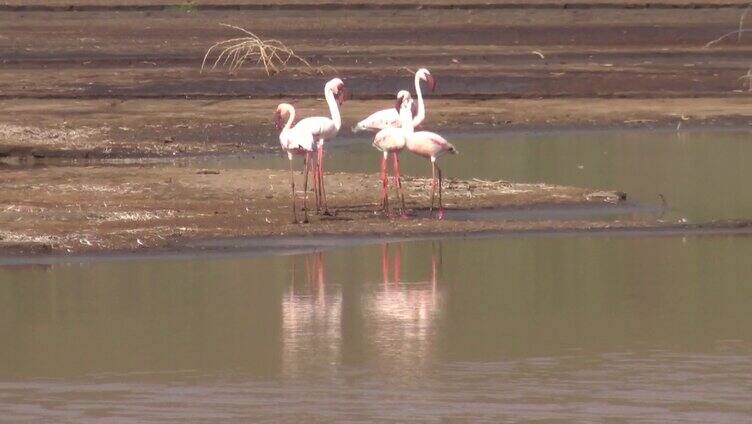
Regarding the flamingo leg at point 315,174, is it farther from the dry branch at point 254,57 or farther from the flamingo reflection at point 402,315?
the dry branch at point 254,57

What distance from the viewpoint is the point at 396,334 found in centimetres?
1059

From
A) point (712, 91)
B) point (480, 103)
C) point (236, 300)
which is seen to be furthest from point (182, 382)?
point (712, 91)

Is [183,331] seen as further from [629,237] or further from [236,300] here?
[629,237]

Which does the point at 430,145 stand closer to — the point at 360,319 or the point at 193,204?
the point at 193,204

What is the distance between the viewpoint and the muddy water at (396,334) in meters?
8.84

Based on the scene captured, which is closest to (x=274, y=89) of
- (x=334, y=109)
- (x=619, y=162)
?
(x=619, y=162)

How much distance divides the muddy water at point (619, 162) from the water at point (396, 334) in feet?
4.89

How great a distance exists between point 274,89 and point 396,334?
17397 millimetres

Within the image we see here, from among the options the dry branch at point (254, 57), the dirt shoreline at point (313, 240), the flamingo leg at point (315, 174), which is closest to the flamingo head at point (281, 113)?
the flamingo leg at point (315, 174)

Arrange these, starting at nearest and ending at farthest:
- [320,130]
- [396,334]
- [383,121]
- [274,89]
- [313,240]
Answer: [396,334] → [313,240] → [320,130] → [383,121] → [274,89]

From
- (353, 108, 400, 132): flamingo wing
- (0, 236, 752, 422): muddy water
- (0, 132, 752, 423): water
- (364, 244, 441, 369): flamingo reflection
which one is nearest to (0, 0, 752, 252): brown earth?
(353, 108, 400, 132): flamingo wing

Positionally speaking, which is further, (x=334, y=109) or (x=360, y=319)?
(x=334, y=109)

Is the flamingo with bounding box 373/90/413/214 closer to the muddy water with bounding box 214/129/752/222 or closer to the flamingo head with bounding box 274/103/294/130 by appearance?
the flamingo head with bounding box 274/103/294/130

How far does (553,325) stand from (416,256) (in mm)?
2907
